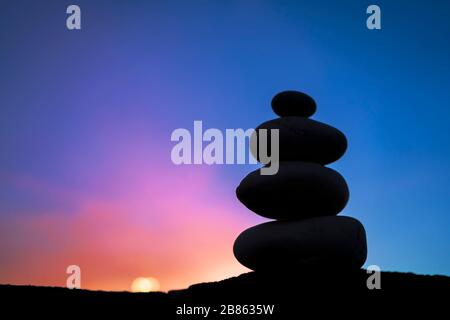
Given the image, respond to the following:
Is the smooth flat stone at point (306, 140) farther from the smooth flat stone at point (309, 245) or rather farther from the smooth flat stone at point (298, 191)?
the smooth flat stone at point (309, 245)

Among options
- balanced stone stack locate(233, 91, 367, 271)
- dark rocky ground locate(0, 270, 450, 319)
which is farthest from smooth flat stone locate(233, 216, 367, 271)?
dark rocky ground locate(0, 270, 450, 319)

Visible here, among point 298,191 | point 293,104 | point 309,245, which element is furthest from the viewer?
point 293,104

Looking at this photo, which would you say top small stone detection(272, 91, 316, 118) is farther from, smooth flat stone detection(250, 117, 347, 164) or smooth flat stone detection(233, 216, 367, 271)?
smooth flat stone detection(233, 216, 367, 271)

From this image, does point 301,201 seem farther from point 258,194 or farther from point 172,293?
point 172,293

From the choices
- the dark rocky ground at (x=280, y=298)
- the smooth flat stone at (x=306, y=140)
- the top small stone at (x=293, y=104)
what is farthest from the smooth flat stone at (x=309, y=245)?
the top small stone at (x=293, y=104)

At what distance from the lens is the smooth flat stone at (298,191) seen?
9.94 meters

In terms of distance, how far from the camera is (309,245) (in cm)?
938

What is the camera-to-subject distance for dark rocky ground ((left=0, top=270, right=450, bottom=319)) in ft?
24.7

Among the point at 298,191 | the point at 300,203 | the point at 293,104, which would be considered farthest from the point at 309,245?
the point at 293,104

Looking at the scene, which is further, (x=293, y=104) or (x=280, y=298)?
(x=293, y=104)

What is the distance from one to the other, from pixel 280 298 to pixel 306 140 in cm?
404

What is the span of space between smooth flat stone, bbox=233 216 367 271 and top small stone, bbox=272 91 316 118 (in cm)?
298

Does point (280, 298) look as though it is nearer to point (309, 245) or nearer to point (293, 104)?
point (309, 245)
